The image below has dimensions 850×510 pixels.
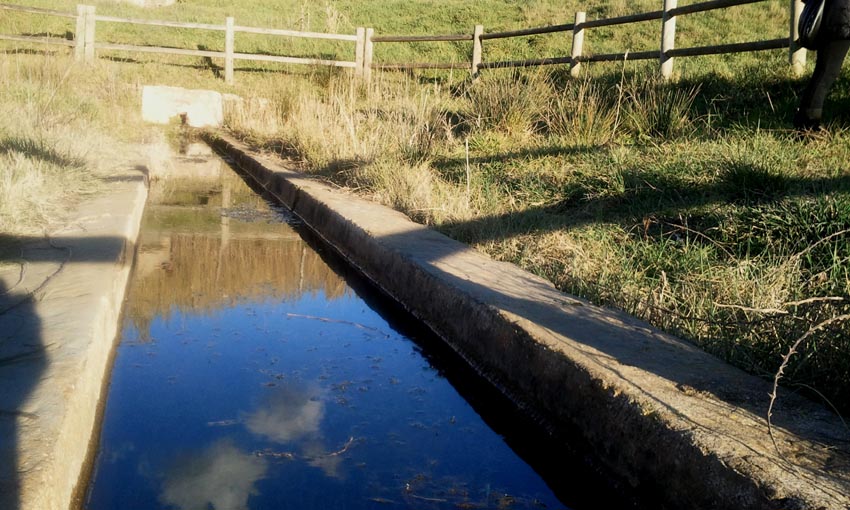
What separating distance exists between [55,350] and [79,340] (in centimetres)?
13

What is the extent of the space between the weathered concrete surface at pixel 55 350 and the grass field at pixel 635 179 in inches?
64.5

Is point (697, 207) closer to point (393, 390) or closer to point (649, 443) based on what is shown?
point (393, 390)

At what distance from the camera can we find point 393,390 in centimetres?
368

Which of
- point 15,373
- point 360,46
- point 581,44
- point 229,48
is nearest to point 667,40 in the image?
point 581,44

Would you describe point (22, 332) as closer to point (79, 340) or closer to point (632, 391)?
point (79, 340)

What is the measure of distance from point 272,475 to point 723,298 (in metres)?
2.18

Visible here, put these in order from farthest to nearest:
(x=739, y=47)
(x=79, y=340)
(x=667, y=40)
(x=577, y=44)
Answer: (x=577, y=44)
(x=667, y=40)
(x=739, y=47)
(x=79, y=340)

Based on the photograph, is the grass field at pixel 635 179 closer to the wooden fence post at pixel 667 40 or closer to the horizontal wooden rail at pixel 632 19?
the wooden fence post at pixel 667 40

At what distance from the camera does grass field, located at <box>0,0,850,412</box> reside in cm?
389

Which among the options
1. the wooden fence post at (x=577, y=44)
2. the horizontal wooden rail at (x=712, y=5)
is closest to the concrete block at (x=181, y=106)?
the wooden fence post at (x=577, y=44)

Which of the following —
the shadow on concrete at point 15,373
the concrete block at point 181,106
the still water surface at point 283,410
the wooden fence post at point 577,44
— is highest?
the wooden fence post at point 577,44

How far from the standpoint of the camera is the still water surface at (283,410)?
2.78 m

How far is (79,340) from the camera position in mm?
3121

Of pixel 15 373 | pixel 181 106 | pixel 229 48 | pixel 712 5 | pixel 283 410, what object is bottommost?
pixel 283 410
